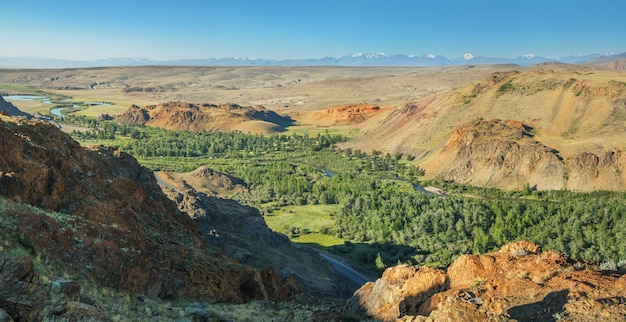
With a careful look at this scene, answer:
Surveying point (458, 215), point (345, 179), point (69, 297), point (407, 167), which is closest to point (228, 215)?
point (458, 215)

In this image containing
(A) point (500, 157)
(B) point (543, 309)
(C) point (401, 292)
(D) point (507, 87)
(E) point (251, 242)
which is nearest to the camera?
(B) point (543, 309)

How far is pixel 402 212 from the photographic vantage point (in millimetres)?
98062

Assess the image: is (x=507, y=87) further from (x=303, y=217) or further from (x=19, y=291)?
(x=19, y=291)

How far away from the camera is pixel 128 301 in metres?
22.8

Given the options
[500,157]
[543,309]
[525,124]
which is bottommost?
[500,157]

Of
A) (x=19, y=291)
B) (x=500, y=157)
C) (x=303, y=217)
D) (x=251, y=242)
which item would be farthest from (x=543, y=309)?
(x=500, y=157)

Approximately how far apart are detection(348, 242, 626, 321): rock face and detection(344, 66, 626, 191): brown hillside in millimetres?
96738

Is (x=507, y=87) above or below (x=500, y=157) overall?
above

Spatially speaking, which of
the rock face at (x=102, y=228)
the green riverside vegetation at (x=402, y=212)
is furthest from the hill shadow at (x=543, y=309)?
the green riverside vegetation at (x=402, y=212)

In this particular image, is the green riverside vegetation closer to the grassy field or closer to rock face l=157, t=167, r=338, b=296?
the grassy field

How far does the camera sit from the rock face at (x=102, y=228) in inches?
1005

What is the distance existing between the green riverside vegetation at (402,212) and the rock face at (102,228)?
112ft

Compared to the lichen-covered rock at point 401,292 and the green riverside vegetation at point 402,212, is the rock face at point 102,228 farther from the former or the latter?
the green riverside vegetation at point 402,212

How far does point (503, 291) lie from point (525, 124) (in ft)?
456
